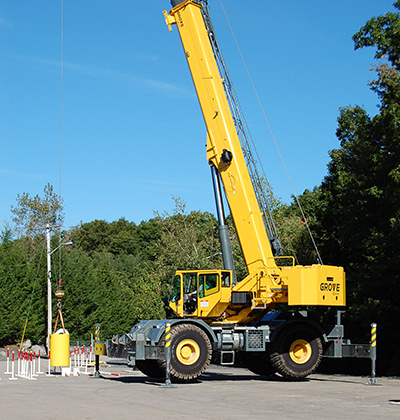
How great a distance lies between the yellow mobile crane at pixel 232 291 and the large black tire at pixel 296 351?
28 mm

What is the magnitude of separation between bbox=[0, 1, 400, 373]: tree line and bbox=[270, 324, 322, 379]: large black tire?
6.07 meters

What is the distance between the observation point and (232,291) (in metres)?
18.5

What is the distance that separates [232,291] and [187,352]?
2.33 metres

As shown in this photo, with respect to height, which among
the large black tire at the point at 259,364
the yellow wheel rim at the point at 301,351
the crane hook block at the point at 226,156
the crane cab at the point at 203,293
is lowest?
the large black tire at the point at 259,364

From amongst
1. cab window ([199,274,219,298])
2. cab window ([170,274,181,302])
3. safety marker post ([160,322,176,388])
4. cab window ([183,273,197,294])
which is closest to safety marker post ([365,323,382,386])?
cab window ([199,274,219,298])

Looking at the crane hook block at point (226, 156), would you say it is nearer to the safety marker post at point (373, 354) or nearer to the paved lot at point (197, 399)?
the safety marker post at point (373, 354)

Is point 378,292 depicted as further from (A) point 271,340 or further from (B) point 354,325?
(A) point 271,340

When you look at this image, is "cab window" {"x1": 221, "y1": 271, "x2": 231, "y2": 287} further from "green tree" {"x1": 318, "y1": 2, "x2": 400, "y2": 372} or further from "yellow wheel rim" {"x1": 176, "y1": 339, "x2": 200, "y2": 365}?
"green tree" {"x1": 318, "y1": 2, "x2": 400, "y2": 372}

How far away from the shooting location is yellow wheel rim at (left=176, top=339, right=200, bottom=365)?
670 inches

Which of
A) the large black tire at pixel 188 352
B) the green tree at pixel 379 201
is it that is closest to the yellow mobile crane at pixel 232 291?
the large black tire at pixel 188 352

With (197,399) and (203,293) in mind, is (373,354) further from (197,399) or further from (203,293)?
(197,399)

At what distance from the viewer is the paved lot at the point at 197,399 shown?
11.0 m

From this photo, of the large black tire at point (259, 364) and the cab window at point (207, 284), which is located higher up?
the cab window at point (207, 284)

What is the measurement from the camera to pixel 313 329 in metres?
18.7
